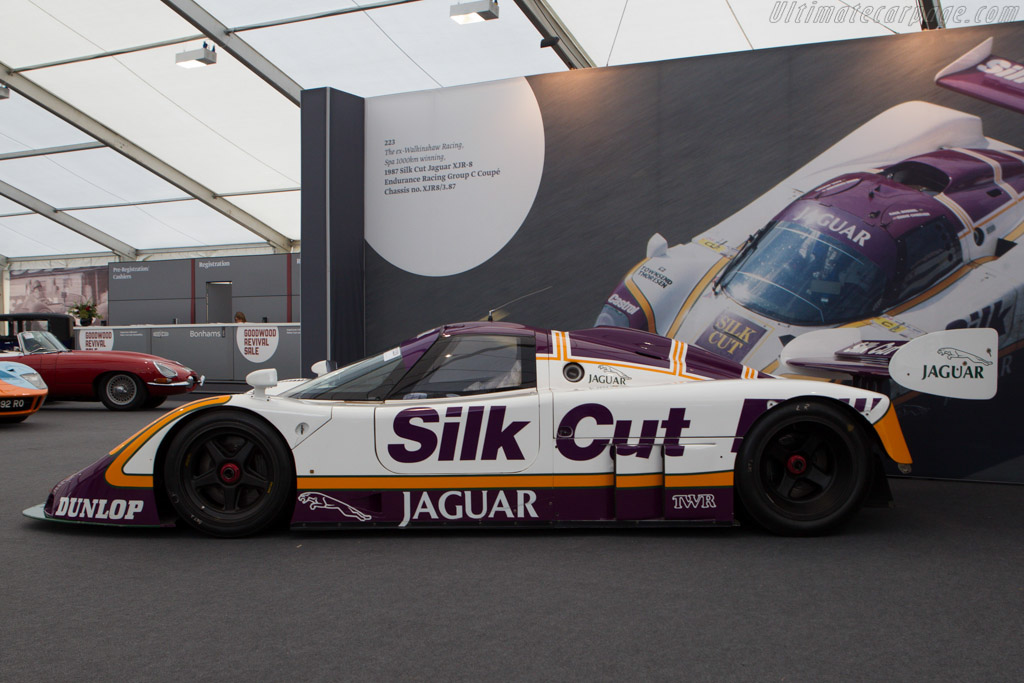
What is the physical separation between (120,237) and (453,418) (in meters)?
21.3

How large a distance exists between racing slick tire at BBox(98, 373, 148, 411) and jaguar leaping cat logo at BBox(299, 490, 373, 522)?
318 inches

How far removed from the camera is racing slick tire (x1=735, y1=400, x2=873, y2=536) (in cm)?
358

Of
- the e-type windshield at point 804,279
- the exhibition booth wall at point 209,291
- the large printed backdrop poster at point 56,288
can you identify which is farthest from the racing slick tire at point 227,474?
the large printed backdrop poster at point 56,288

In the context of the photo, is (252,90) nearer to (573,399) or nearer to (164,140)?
(164,140)

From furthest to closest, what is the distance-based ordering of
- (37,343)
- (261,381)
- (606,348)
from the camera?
(37,343) < (606,348) < (261,381)

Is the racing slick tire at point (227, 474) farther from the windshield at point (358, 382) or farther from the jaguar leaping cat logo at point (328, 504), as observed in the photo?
the windshield at point (358, 382)

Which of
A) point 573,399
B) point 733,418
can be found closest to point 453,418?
point 573,399

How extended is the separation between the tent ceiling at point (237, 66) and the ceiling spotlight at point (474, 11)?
19.3 inches

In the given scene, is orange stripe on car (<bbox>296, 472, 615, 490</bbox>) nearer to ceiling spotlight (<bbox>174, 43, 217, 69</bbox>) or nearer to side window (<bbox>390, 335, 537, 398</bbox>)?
side window (<bbox>390, 335, 537, 398</bbox>)

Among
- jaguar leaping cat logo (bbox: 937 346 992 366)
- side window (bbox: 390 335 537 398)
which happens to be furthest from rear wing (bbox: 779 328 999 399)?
side window (bbox: 390 335 537 398)

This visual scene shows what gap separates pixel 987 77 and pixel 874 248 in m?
1.26

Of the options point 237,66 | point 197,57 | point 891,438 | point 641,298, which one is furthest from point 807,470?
point 237,66

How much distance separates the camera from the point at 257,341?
13250 millimetres

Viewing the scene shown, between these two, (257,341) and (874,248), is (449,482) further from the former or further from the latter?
(257,341)
